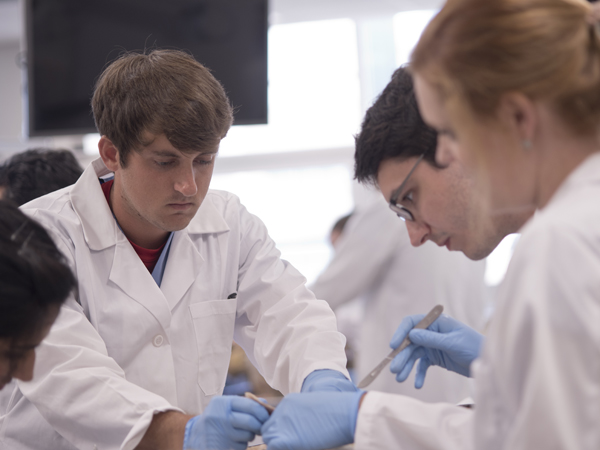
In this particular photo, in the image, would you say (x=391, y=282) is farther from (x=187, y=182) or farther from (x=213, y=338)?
(x=187, y=182)

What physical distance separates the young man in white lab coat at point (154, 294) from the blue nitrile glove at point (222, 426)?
0.04m

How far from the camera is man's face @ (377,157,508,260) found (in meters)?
1.34

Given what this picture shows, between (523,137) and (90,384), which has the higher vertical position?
(523,137)

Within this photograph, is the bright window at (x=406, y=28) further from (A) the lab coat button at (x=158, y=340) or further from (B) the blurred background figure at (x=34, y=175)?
(A) the lab coat button at (x=158, y=340)

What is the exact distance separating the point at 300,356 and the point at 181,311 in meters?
0.30

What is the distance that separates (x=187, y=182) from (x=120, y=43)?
5.42 ft

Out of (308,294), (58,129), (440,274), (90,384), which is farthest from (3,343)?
(58,129)

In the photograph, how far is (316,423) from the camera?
101cm

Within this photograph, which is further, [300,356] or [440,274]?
[440,274]

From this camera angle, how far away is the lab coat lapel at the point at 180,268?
54.9 inches

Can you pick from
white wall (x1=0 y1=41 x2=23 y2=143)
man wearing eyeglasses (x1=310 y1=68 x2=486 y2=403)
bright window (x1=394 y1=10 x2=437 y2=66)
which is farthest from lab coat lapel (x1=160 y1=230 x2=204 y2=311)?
white wall (x1=0 y1=41 x2=23 y2=143)

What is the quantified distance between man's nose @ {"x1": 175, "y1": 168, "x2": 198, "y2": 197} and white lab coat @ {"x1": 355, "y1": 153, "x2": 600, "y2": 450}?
80 centimetres

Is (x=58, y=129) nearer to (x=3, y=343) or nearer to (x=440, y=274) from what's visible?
(x=440, y=274)

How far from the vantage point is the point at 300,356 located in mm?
1348
